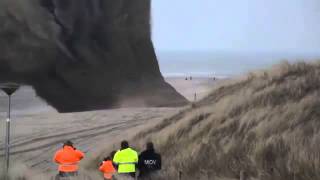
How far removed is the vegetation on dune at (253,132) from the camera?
10398 millimetres

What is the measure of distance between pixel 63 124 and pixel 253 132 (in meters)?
12.1

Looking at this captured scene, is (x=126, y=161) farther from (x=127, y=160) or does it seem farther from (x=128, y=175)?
(x=128, y=175)

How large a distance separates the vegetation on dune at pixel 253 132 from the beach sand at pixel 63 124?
301cm

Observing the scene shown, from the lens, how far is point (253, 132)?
40.2 ft

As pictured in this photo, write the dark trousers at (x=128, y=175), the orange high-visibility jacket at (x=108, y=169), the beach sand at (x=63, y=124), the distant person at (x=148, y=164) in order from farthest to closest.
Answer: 1. the beach sand at (x=63, y=124)
2. the orange high-visibility jacket at (x=108, y=169)
3. the dark trousers at (x=128, y=175)
4. the distant person at (x=148, y=164)

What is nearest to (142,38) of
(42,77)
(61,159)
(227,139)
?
(42,77)

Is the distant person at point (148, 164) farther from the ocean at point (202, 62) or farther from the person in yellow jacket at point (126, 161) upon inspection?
the ocean at point (202, 62)

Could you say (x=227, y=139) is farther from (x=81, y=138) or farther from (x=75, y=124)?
(x=75, y=124)

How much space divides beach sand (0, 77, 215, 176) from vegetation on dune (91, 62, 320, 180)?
3014 mm

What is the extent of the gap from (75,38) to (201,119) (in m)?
13.3

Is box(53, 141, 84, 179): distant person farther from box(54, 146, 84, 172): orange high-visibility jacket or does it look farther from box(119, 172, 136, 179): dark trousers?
box(119, 172, 136, 179): dark trousers

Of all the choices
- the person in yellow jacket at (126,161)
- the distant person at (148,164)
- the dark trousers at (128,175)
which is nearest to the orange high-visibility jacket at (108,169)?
the dark trousers at (128,175)

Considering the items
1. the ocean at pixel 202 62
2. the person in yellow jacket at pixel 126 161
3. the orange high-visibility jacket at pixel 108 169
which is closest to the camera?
the person in yellow jacket at pixel 126 161

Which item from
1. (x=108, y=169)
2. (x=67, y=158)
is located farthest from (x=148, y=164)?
(x=67, y=158)
